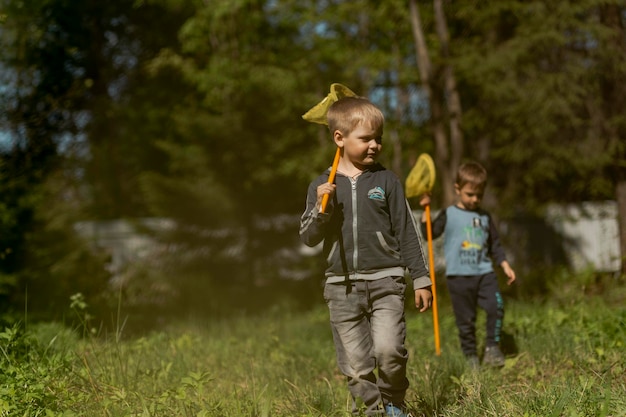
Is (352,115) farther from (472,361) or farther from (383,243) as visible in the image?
(472,361)

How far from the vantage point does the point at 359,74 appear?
15594mm

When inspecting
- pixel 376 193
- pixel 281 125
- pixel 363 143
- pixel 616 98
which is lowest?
pixel 376 193

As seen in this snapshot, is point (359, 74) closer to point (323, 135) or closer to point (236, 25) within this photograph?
point (323, 135)

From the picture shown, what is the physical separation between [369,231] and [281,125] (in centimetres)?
1193

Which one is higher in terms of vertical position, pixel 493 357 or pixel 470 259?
pixel 470 259

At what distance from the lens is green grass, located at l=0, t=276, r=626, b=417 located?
4102 millimetres

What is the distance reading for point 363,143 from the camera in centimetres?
419

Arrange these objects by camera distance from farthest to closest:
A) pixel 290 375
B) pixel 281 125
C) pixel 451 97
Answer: pixel 281 125 → pixel 451 97 → pixel 290 375

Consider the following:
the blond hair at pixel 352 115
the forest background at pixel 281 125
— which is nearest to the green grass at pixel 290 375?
the blond hair at pixel 352 115

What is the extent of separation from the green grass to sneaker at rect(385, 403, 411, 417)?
224mm

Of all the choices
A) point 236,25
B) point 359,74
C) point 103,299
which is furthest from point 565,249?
point 103,299

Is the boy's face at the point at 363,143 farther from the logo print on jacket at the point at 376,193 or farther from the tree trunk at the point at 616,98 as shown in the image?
the tree trunk at the point at 616,98

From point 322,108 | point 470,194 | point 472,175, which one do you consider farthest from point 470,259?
point 322,108

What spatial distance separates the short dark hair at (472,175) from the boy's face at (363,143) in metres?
2.15
